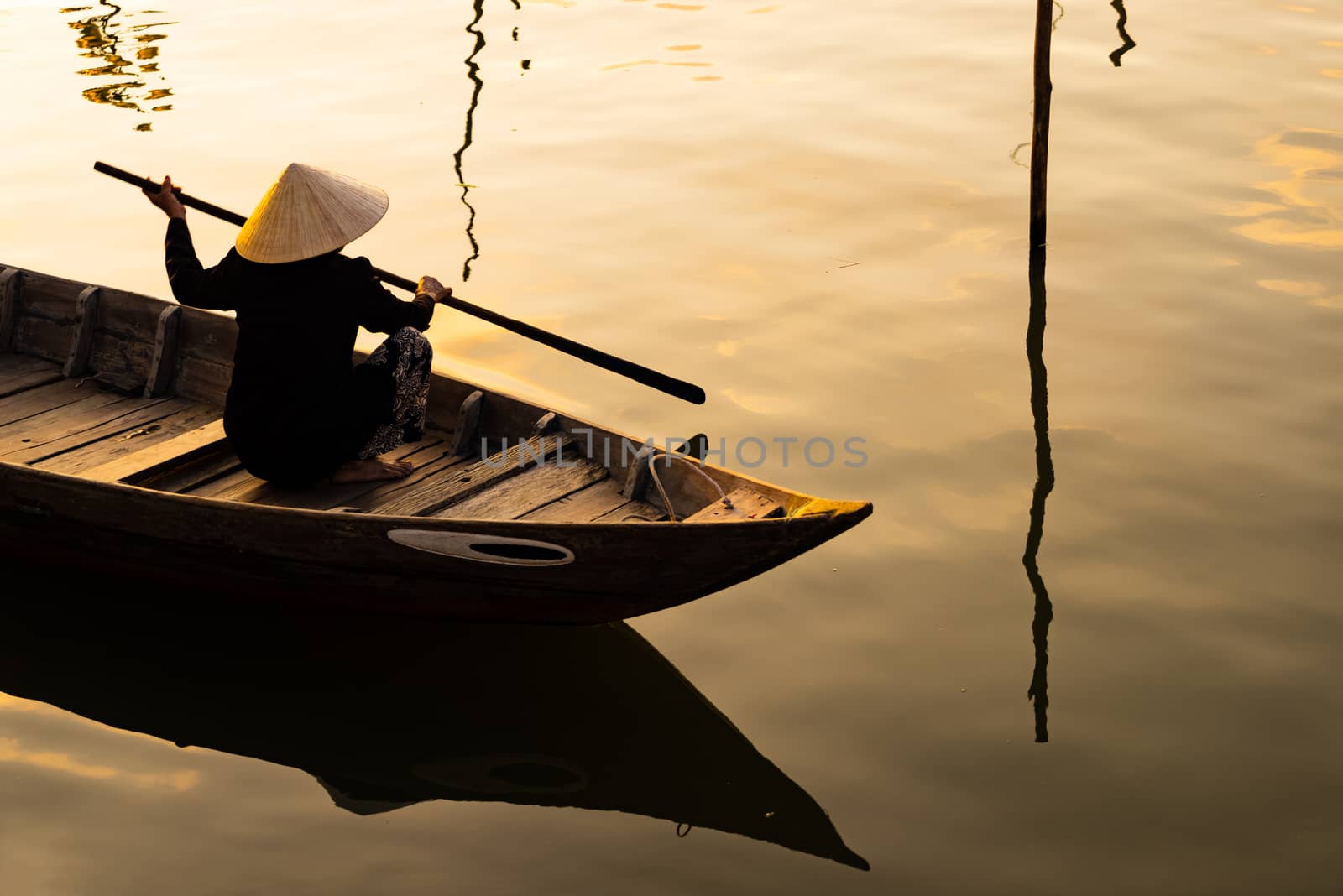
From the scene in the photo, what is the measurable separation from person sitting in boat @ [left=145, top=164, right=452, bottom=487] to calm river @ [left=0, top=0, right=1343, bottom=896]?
66 cm

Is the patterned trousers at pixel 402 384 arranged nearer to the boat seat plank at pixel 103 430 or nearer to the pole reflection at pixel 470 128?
the boat seat plank at pixel 103 430

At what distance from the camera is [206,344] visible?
5758 millimetres

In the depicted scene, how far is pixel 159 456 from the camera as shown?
16.6 ft

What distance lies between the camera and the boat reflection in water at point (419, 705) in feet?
13.7

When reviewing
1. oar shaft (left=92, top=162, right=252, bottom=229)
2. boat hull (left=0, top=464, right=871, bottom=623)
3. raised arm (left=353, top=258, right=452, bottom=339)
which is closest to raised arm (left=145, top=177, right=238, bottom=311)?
oar shaft (left=92, top=162, right=252, bottom=229)

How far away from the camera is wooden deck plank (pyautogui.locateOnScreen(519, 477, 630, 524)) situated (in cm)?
467

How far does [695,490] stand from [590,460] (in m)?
0.55

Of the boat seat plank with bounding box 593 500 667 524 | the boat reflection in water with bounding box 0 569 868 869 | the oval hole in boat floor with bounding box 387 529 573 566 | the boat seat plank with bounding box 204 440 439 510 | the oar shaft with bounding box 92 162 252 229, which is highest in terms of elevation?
the oar shaft with bounding box 92 162 252 229

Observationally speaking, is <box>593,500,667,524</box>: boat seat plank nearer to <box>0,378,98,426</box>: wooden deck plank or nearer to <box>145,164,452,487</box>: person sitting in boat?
<box>145,164,452,487</box>: person sitting in boat

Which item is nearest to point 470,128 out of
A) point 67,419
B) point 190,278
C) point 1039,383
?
point 67,419

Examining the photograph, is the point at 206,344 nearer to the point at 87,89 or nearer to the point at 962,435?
the point at 962,435

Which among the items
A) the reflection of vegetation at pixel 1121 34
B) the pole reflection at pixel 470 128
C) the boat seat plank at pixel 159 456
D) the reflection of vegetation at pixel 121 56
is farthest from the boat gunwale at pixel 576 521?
the reflection of vegetation at pixel 1121 34

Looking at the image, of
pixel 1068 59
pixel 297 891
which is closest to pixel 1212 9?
pixel 1068 59

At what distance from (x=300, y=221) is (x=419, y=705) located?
159 centimetres
